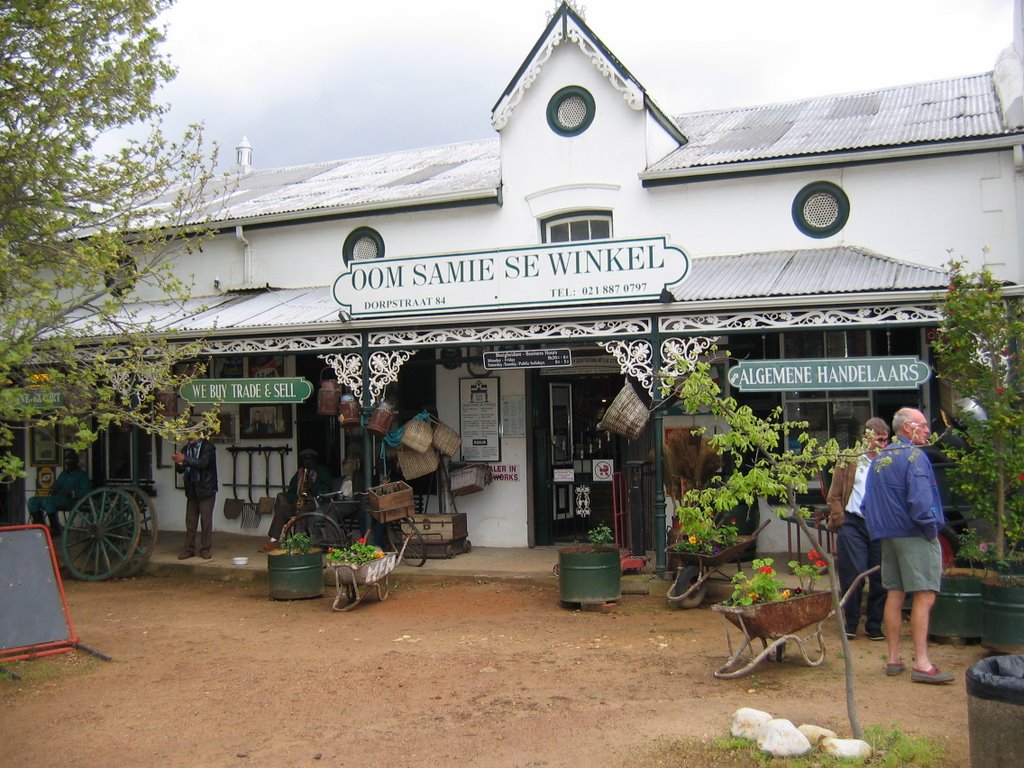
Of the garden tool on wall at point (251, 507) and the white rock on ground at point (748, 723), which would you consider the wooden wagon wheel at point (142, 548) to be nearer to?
the garden tool on wall at point (251, 507)

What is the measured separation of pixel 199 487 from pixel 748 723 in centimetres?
915

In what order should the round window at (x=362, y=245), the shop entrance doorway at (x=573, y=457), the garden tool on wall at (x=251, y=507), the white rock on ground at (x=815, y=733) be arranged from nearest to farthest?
the white rock on ground at (x=815, y=733) → the shop entrance doorway at (x=573, y=457) → the round window at (x=362, y=245) → the garden tool on wall at (x=251, y=507)

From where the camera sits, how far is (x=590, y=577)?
31.8 ft

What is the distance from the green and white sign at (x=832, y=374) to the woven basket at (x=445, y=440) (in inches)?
174

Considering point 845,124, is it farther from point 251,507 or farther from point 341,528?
point 251,507

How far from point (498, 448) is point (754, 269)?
4290mm

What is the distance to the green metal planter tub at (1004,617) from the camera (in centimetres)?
714

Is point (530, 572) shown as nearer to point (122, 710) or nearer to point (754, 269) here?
point (754, 269)

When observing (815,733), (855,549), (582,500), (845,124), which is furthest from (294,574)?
(845,124)

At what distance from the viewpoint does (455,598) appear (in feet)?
34.9

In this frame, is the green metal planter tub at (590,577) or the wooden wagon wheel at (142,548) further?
the wooden wagon wheel at (142,548)

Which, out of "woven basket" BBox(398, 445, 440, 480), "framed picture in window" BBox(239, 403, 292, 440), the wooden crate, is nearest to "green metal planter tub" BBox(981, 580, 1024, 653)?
the wooden crate

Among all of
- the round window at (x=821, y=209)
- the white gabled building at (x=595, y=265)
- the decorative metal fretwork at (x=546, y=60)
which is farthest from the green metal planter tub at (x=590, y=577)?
the decorative metal fretwork at (x=546, y=60)

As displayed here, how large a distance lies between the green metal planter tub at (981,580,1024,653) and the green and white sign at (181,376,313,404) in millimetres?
7564
